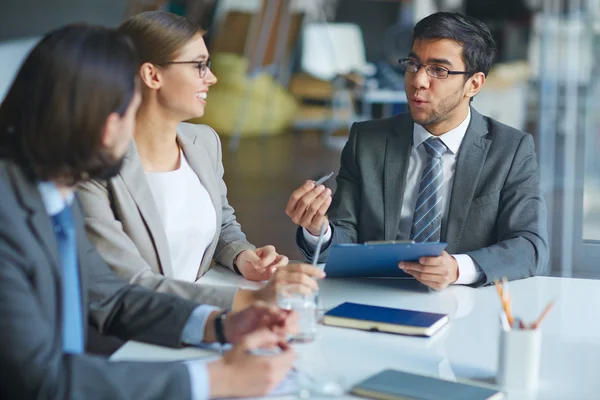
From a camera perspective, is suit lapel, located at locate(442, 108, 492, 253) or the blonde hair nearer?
the blonde hair

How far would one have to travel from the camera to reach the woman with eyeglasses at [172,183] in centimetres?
192

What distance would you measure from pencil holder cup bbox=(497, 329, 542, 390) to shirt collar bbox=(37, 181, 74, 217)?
768 mm

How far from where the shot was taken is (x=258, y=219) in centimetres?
556

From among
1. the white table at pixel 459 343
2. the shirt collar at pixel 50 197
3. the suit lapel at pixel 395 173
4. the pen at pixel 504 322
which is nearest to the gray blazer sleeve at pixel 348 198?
the suit lapel at pixel 395 173

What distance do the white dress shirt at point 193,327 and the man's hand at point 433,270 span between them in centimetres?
53

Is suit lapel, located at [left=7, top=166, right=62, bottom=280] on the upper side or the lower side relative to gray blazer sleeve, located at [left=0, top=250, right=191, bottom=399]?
upper

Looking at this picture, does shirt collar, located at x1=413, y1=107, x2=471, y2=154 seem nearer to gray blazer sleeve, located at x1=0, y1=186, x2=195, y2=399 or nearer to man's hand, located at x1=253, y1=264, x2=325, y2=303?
man's hand, located at x1=253, y1=264, x2=325, y2=303

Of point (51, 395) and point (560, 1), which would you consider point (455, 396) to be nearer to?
point (51, 395)

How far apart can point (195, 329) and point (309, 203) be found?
0.56 metres

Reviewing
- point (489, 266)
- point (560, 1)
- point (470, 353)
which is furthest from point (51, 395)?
point (560, 1)

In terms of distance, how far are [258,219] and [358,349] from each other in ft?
13.3

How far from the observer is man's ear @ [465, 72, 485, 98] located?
250 cm

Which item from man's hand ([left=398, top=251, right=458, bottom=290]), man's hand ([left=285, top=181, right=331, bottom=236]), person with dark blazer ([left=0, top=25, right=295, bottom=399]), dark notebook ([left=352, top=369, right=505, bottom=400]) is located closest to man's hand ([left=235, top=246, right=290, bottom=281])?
man's hand ([left=285, top=181, right=331, bottom=236])

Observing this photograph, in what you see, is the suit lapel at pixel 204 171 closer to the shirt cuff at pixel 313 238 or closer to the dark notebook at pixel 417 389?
the shirt cuff at pixel 313 238
